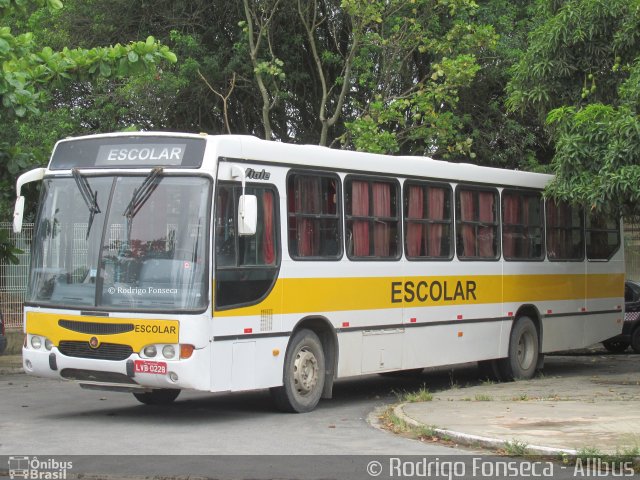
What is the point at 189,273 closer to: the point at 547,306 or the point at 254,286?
the point at 254,286

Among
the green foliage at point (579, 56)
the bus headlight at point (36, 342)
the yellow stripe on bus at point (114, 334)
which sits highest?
the green foliage at point (579, 56)

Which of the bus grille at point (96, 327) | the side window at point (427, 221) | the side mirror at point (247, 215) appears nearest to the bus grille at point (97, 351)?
the bus grille at point (96, 327)

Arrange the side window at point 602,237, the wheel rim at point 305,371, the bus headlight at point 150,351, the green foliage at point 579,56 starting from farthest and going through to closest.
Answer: the side window at point 602,237
the green foliage at point 579,56
the wheel rim at point 305,371
the bus headlight at point 150,351

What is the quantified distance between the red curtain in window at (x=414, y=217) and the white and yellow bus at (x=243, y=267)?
0.03 m

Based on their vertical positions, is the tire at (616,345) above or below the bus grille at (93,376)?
below

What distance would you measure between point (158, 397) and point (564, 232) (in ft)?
27.9

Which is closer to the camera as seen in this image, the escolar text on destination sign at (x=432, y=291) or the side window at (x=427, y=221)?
the escolar text on destination sign at (x=432, y=291)

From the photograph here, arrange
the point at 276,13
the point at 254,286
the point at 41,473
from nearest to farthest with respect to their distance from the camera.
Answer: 1. the point at 41,473
2. the point at 254,286
3. the point at 276,13

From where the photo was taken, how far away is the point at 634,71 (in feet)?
51.4

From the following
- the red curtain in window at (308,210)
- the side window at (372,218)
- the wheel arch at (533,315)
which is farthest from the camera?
the wheel arch at (533,315)

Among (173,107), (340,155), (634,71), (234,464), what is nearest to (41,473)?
(234,464)

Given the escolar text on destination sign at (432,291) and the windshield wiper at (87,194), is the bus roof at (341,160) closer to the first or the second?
the windshield wiper at (87,194)

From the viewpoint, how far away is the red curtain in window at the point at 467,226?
16.4 m

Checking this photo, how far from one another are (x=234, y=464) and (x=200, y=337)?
2378 mm
